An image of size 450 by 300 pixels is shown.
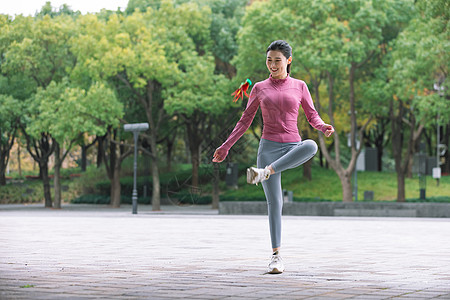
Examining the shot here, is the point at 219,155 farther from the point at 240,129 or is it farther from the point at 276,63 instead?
the point at 276,63

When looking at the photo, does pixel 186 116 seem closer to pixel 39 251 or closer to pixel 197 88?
pixel 197 88

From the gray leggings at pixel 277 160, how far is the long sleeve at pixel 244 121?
10.2 inches

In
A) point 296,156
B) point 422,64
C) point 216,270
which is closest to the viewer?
point 296,156

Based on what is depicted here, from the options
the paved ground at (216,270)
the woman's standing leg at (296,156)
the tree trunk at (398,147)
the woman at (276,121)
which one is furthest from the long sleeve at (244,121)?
the tree trunk at (398,147)

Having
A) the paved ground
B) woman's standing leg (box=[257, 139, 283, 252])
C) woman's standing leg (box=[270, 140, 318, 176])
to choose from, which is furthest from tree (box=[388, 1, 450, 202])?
woman's standing leg (box=[270, 140, 318, 176])

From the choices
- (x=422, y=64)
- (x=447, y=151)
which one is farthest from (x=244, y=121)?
(x=447, y=151)

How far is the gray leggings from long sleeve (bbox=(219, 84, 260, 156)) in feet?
0.85

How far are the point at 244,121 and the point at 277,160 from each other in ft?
2.59

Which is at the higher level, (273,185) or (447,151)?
(447,151)

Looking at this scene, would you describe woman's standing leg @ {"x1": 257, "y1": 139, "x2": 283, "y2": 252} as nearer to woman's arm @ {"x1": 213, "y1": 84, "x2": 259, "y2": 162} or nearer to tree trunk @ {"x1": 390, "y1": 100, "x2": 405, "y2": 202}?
woman's arm @ {"x1": 213, "y1": 84, "x2": 259, "y2": 162}

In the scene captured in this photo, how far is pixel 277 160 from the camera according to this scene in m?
7.32

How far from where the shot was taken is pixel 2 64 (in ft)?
127

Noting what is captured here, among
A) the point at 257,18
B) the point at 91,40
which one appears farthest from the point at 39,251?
the point at 91,40

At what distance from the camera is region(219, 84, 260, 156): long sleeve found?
7746 mm
